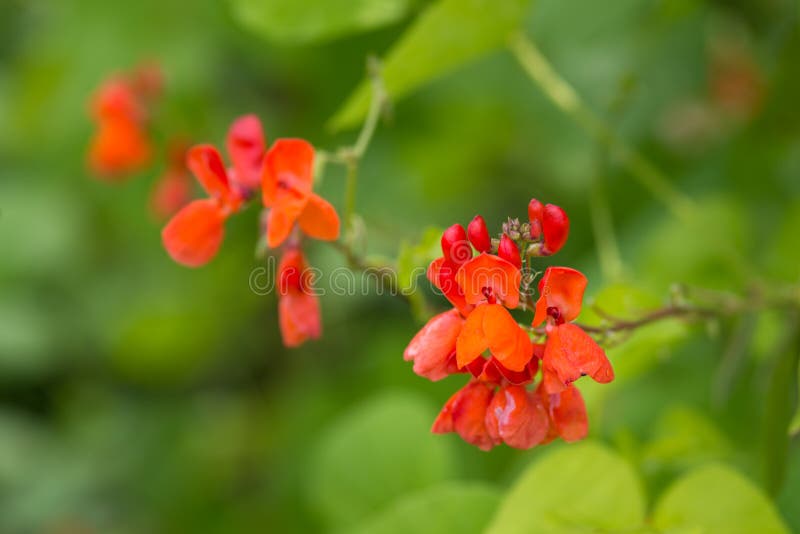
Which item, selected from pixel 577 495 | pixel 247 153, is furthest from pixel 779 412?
pixel 247 153

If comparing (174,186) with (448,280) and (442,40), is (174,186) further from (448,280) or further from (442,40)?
(448,280)

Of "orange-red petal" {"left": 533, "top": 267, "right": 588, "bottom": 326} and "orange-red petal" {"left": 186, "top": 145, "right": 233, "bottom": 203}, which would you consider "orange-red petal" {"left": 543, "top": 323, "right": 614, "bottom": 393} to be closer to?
"orange-red petal" {"left": 533, "top": 267, "right": 588, "bottom": 326}

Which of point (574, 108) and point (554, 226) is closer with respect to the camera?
point (554, 226)

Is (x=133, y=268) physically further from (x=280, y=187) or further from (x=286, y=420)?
(x=280, y=187)

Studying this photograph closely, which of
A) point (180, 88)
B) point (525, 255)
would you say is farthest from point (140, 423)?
point (525, 255)

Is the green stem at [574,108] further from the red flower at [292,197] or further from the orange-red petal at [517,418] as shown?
the orange-red petal at [517,418]

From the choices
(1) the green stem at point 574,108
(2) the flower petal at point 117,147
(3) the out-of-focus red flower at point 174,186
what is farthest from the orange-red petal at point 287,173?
(2) the flower petal at point 117,147
